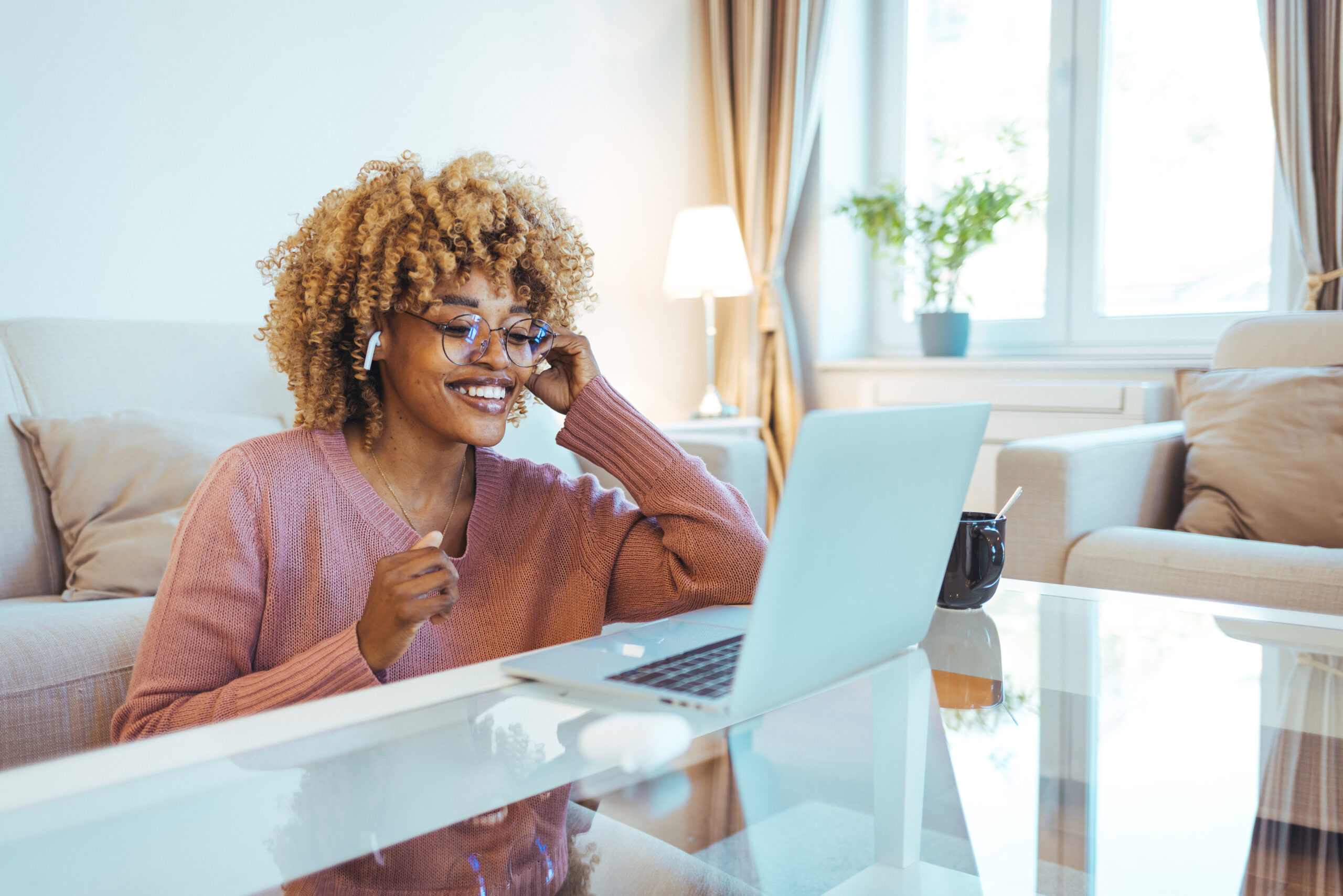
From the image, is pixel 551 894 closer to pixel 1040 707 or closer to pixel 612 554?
pixel 1040 707

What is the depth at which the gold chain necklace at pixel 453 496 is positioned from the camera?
1.10 meters

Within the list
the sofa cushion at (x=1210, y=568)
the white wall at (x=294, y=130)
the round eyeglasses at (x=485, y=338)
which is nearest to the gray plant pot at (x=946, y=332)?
the white wall at (x=294, y=130)

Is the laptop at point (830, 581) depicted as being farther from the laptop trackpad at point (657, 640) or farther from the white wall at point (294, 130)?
the white wall at point (294, 130)

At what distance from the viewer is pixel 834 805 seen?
71cm

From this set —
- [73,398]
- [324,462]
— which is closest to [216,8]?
[73,398]

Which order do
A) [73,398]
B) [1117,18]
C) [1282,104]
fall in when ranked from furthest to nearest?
[1117,18]
[1282,104]
[73,398]

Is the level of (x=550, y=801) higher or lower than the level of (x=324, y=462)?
lower

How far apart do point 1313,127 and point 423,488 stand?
256 cm

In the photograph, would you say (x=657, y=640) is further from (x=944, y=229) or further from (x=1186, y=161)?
(x=1186, y=161)

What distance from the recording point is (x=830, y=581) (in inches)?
26.2

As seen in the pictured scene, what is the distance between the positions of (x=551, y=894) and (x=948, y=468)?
40cm

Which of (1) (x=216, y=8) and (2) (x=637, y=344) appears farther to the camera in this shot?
(2) (x=637, y=344)

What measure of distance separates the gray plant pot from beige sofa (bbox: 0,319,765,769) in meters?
1.15

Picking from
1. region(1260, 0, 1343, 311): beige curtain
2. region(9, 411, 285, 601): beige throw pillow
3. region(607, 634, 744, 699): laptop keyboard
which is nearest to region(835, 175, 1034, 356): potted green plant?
region(1260, 0, 1343, 311): beige curtain
